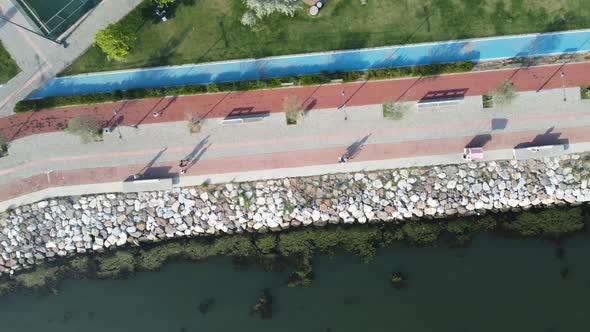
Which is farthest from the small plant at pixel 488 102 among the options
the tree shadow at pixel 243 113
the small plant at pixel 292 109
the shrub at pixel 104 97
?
the shrub at pixel 104 97

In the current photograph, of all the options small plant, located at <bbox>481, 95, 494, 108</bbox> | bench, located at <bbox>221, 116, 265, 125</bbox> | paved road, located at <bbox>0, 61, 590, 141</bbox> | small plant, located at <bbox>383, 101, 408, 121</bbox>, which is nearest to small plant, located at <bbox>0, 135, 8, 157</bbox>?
paved road, located at <bbox>0, 61, 590, 141</bbox>

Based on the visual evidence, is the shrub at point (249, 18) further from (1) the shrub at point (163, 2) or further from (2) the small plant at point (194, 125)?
(2) the small plant at point (194, 125)

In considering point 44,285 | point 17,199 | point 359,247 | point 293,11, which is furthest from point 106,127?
point 359,247

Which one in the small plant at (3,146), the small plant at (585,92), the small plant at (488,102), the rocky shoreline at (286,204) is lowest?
the rocky shoreline at (286,204)

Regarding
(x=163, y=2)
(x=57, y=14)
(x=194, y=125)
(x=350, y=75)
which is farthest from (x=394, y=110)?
(x=57, y=14)

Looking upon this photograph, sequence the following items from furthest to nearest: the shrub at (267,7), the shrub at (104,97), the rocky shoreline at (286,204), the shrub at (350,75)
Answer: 1. the rocky shoreline at (286,204)
2. the shrub at (104,97)
3. the shrub at (350,75)
4. the shrub at (267,7)

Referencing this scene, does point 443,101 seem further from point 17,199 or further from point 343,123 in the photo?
point 17,199
